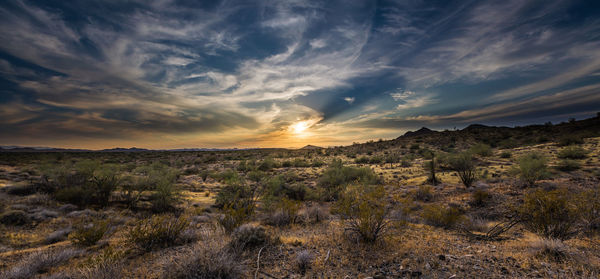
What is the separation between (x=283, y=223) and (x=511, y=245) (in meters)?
6.67

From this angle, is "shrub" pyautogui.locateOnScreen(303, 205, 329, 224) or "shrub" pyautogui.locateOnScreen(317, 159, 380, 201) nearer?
"shrub" pyautogui.locateOnScreen(303, 205, 329, 224)

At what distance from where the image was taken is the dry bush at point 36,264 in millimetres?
4591

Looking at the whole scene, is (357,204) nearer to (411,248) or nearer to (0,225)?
(411,248)

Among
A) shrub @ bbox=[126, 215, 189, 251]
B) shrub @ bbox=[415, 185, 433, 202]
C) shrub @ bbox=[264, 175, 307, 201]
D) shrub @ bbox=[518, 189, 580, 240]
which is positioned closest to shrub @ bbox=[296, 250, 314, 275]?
shrub @ bbox=[126, 215, 189, 251]

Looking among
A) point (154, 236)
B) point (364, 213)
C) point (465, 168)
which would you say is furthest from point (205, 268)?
point (465, 168)

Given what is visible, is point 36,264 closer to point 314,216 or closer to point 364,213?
point 314,216

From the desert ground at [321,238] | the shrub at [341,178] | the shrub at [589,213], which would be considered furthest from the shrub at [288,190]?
the shrub at [589,213]

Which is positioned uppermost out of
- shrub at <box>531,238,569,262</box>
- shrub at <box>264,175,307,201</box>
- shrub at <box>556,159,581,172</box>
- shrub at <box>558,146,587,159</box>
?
shrub at <box>558,146,587,159</box>

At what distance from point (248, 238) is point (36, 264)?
476cm

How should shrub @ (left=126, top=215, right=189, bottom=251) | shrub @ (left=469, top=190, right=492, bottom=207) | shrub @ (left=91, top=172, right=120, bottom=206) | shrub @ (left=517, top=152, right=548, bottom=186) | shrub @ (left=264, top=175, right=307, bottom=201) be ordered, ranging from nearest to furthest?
shrub @ (left=126, top=215, right=189, bottom=251) < shrub @ (left=469, top=190, right=492, bottom=207) < shrub @ (left=517, top=152, right=548, bottom=186) < shrub @ (left=91, top=172, right=120, bottom=206) < shrub @ (left=264, top=175, right=307, bottom=201)

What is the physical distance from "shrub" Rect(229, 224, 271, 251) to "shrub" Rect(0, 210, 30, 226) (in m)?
Answer: 9.63

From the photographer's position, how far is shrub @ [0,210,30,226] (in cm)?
843

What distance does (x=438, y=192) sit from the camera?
40.5 ft

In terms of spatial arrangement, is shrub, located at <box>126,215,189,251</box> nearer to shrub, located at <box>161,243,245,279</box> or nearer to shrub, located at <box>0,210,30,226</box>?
shrub, located at <box>161,243,245,279</box>
